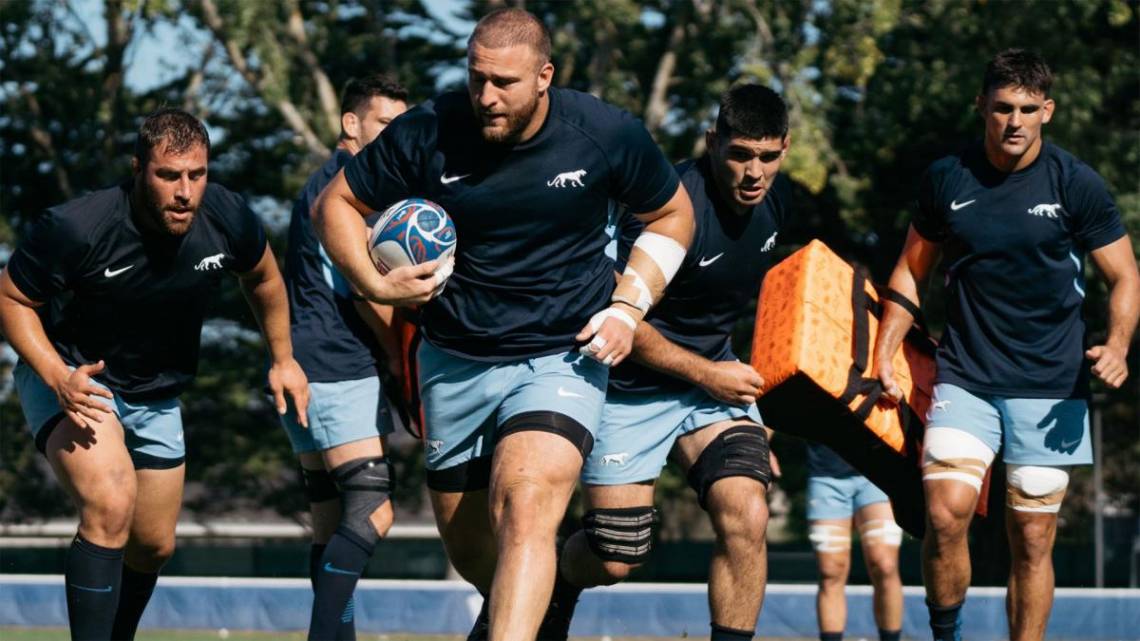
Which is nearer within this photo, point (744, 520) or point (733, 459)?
point (744, 520)

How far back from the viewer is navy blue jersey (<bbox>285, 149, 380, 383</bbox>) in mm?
8102

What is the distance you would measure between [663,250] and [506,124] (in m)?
0.87

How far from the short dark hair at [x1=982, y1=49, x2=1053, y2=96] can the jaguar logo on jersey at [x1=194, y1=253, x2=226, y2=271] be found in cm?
355

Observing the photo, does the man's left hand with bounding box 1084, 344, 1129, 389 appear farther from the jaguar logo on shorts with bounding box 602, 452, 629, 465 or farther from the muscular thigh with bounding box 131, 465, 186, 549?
the muscular thigh with bounding box 131, 465, 186, 549

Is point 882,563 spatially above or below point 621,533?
below

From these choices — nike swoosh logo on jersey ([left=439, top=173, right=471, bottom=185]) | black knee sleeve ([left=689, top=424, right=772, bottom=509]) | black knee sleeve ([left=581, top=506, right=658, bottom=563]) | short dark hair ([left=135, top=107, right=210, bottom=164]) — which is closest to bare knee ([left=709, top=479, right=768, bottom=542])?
black knee sleeve ([left=689, top=424, right=772, bottom=509])

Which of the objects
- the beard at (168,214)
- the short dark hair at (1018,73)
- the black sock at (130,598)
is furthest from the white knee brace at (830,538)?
the beard at (168,214)

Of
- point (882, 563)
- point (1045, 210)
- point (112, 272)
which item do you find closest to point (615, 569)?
point (112, 272)

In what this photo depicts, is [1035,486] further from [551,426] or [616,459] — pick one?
[551,426]

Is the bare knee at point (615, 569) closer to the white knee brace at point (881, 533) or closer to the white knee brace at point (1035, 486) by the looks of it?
the white knee brace at point (1035, 486)

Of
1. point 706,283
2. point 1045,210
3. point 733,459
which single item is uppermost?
point 1045,210

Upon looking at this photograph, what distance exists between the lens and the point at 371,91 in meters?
8.63

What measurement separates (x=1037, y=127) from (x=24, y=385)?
15.2ft

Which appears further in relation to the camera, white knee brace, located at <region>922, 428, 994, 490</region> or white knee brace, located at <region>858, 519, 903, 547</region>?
white knee brace, located at <region>858, 519, 903, 547</region>
